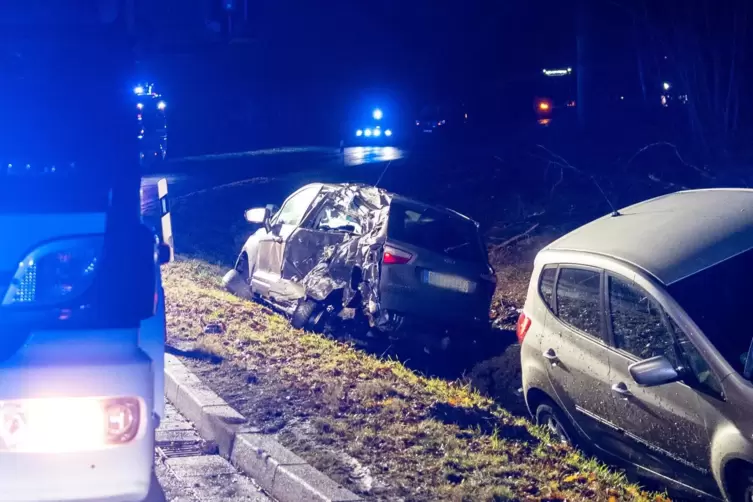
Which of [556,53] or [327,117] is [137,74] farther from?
[327,117]

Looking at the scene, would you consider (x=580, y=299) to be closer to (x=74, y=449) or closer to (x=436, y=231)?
(x=436, y=231)

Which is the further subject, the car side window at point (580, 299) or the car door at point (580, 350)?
the car side window at point (580, 299)

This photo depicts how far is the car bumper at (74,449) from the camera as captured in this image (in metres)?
3.06

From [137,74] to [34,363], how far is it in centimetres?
205

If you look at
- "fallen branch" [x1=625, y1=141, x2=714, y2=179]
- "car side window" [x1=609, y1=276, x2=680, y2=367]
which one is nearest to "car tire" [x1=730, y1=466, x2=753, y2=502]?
"car side window" [x1=609, y1=276, x2=680, y2=367]

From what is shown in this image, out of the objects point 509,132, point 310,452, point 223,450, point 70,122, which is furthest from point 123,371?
point 509,132

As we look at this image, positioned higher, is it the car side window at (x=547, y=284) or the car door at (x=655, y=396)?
the car side window at (x=547, y=284)

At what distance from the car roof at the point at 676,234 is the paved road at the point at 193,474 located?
2.81m

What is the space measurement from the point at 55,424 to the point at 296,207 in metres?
8.14

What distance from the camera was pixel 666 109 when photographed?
74.3 feet

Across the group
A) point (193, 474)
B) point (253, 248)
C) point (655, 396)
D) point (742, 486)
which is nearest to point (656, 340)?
point (655, 396)

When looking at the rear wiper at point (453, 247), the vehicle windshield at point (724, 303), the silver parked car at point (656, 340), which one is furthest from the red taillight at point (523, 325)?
the rear wiper at point (453, 247)

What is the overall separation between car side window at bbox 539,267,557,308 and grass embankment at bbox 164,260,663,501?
0.94 m

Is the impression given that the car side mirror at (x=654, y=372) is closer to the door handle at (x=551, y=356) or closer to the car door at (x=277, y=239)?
the door handle at (x=551, y=356)
